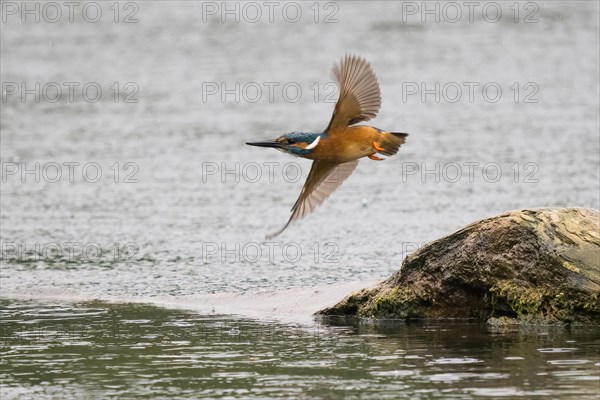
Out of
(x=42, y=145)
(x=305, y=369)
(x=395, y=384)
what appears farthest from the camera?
(x=42, y=145)

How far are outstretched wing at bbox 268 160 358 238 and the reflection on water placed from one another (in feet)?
2.98

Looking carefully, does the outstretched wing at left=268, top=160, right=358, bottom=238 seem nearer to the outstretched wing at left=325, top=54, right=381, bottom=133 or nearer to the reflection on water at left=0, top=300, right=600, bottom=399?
the outstretched wing at left=325, top=54, right=381, bottom=133

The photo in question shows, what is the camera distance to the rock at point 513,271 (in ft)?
28.9

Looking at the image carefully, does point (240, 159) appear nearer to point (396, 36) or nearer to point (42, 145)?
point (42, 145)

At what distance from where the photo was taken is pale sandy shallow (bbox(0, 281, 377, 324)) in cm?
1009

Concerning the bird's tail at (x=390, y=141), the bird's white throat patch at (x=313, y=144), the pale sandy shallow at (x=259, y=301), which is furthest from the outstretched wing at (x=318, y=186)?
the pale sandy shallow at (x=259, y=301)

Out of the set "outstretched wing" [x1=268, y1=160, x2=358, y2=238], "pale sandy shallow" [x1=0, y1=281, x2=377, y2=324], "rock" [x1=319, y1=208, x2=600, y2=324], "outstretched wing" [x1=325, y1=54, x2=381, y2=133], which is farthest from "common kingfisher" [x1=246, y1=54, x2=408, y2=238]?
"pale sandy shallow" [x1=0, y1=281, x2=377, y2=324]

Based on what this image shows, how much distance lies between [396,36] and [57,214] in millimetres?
13050

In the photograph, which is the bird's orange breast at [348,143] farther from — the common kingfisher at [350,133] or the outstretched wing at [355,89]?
the outstretched wing at [355,89]

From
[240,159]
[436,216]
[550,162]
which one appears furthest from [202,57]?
[436,216]

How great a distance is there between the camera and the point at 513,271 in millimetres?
8938

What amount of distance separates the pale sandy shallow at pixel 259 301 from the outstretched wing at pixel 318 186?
2.82ft

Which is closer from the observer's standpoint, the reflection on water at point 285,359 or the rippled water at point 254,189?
the reflection on water at point 285,359

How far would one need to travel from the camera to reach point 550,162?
1681 cm
